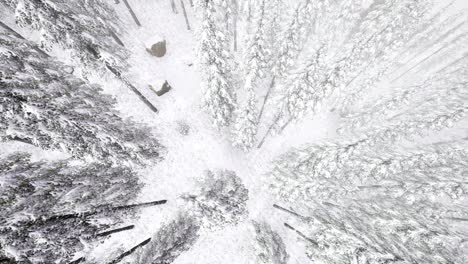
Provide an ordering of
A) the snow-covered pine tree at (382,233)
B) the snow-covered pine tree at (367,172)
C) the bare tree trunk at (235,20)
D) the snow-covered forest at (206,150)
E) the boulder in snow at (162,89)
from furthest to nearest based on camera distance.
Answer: the bare tree trunk at (235,20)
the boulder in snow at (162,89)
the snow-covered pine tree at (367,172)
the snow-covered pine tree at (382,233)
the snow-covered forest at (206,150)

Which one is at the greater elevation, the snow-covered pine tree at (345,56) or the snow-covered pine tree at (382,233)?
the snow-covered pine tree at (345,56)

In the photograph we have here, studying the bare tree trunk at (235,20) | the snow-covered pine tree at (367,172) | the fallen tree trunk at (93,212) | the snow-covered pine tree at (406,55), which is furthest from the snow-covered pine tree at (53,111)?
the snow-covered pine tree at (406,55)

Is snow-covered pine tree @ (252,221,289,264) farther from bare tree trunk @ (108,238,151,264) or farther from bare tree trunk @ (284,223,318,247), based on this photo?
bare tree trunk @ (108,238,151,264)

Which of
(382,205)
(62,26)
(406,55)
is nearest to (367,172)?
(382,205)

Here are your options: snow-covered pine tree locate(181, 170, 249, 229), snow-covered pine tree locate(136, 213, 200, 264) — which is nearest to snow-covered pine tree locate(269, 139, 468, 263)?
snow-covered pine tree locate(181, 170, 249, 229)

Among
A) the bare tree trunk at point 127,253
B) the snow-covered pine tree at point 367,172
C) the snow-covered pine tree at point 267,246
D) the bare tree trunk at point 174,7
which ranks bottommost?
the snow-covered pine tree at point 267,246

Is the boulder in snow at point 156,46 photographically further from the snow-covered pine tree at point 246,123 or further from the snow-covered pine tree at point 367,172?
the snow-covered pine tree at point 367,172

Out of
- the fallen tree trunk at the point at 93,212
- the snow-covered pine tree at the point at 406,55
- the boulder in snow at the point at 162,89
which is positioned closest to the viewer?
the fallen tree trunk at the point at 93,212

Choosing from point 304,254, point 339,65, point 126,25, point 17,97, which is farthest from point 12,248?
point 126,25
